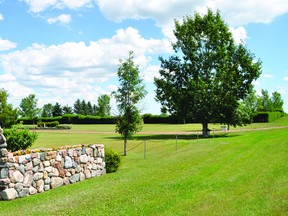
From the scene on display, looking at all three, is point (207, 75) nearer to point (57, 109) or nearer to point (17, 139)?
point (17, 139)

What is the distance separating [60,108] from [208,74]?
90.2 m

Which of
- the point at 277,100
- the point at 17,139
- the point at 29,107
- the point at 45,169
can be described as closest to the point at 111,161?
the point at 45,169

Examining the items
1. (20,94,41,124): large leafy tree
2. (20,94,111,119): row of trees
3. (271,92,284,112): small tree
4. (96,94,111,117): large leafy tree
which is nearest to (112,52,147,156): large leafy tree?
(20,94,111,119): row of trees

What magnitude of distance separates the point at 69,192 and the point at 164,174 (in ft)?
13.1

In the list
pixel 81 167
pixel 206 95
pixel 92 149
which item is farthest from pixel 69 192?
pixel 206 95

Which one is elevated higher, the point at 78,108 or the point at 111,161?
the point at 78,108

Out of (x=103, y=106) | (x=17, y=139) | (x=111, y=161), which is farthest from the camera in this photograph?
(x=103, y=106)

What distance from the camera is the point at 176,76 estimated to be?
147 ft

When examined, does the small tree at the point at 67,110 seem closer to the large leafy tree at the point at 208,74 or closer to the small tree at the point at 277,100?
the small tree at the point at 277,100

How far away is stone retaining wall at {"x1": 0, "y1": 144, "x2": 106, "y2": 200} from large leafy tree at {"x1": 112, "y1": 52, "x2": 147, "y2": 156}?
33.2 feet

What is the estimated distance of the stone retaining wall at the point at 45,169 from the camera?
12008mm

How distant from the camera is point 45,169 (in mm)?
13516

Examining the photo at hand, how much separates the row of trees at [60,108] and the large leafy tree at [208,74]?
37.9 meters

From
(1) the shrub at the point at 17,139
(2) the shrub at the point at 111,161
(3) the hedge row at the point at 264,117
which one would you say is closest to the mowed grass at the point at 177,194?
(2) the shrub at the point at 111,161
